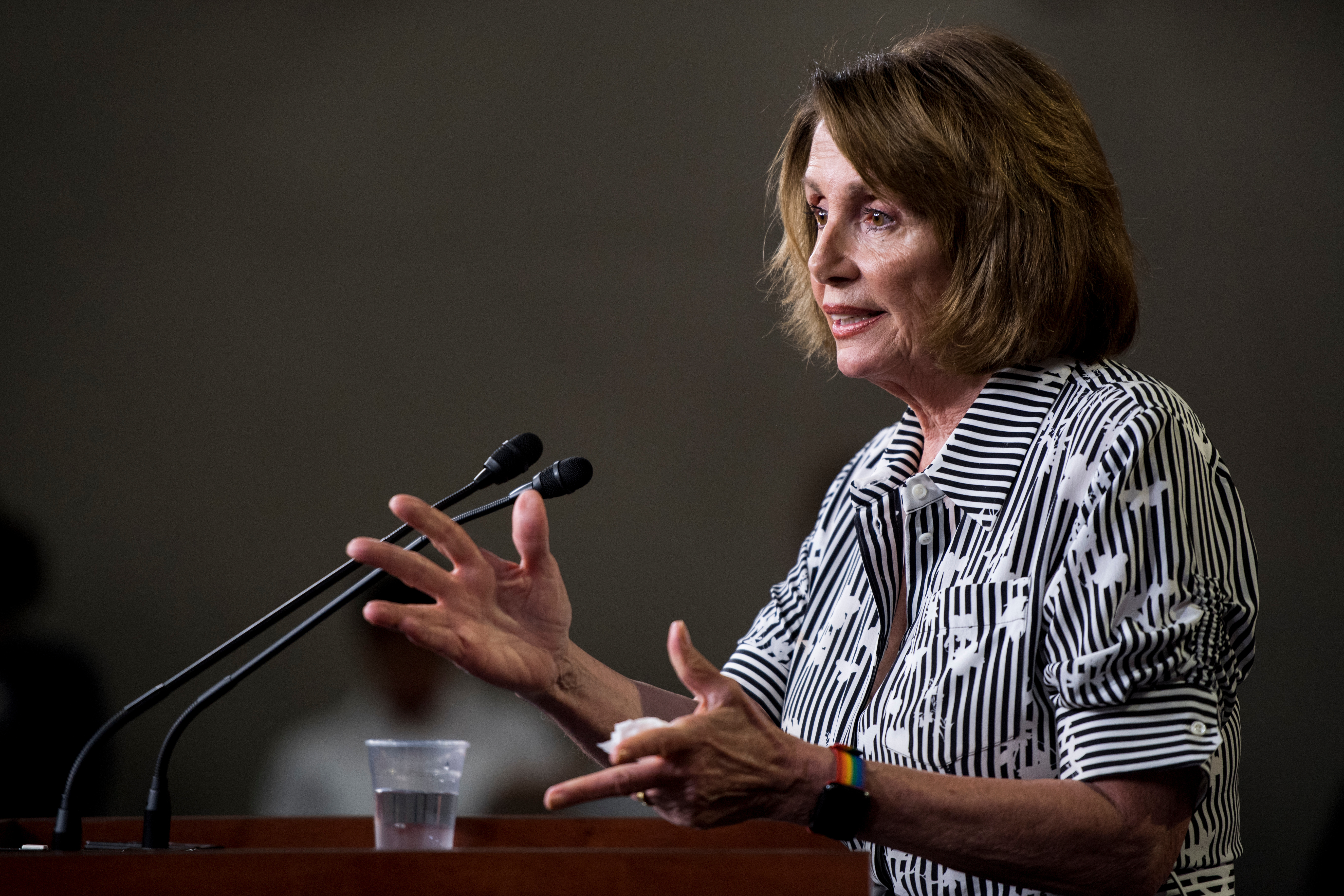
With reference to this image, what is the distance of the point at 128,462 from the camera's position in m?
2.97

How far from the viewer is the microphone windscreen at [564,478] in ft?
4.00

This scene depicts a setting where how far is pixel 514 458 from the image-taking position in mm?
1270

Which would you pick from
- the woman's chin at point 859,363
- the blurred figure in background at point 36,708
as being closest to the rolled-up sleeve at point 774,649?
the woman's chin at point 859,363

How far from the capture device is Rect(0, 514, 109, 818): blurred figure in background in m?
2.85

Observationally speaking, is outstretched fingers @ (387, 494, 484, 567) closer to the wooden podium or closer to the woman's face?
the wooden podium

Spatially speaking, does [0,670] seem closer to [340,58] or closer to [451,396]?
[451,396]

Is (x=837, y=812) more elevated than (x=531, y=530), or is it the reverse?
(x=531, y=530)

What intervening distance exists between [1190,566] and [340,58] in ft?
8.72

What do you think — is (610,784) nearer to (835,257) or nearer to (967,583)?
(967,583)

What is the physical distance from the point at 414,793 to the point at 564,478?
1.15 ft

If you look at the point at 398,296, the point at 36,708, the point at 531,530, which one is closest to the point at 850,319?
the point at 531,530

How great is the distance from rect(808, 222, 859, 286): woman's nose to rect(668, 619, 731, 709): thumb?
0.64 meters

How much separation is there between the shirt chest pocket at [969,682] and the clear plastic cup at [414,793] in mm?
446

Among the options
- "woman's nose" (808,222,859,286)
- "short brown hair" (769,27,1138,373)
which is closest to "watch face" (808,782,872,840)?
"short brown hair" (769,27,1138,373)
